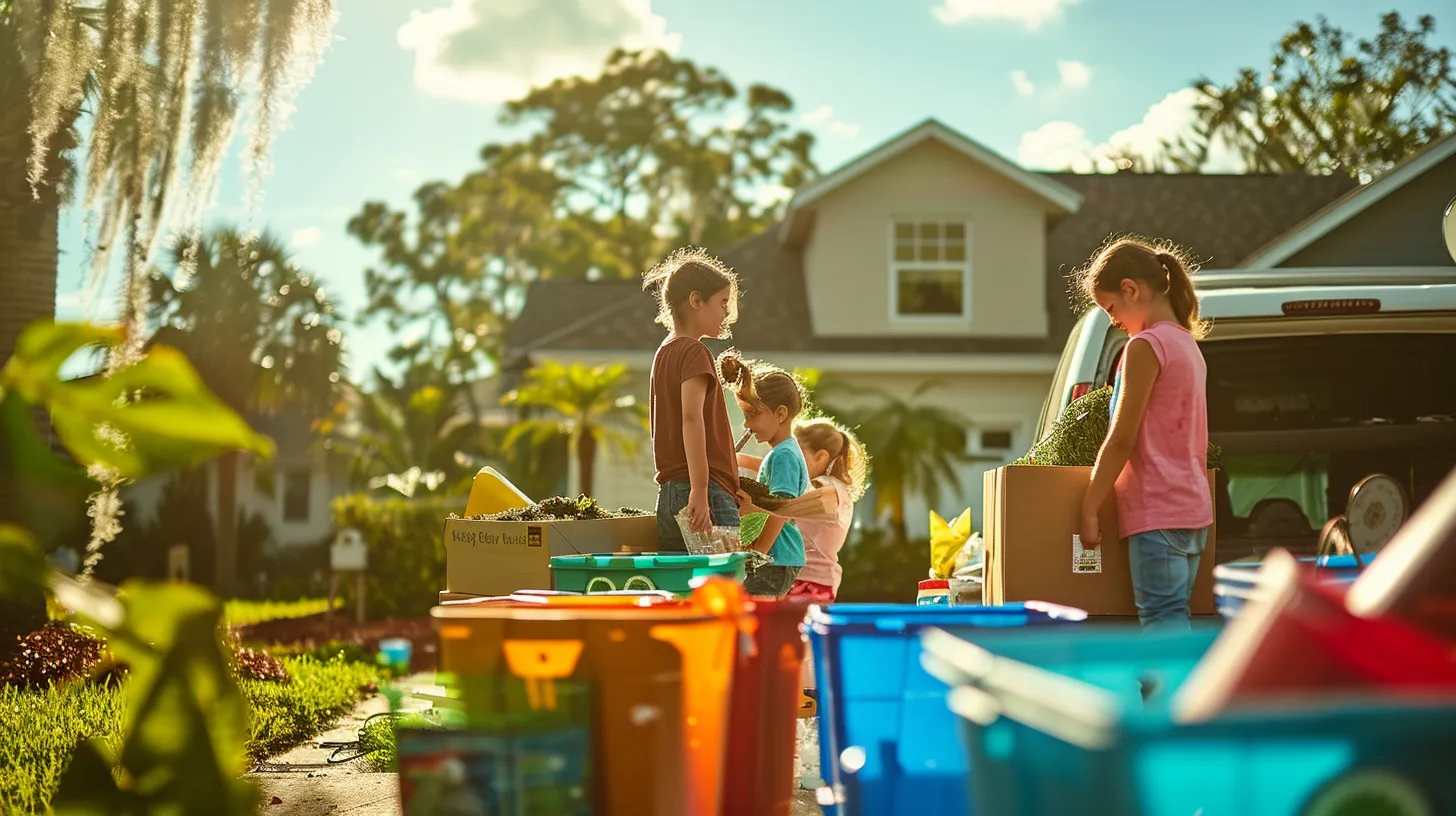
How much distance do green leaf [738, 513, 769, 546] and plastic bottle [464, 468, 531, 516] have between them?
3.08 ft

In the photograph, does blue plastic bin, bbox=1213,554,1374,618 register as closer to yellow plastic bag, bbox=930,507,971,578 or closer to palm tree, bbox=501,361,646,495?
yellow plastic bag, bbox=930,507,971,578

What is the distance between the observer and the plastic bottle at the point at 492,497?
5.89 metres

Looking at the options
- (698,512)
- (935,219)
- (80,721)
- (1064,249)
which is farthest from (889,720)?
(1064,249)

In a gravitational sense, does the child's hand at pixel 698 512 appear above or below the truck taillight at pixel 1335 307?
below

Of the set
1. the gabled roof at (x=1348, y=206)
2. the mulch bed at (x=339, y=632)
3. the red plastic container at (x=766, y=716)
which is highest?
the gabled roof at (x=1348, y=206)

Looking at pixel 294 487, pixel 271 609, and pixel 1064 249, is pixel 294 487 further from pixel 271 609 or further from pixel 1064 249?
pixel 1064 249

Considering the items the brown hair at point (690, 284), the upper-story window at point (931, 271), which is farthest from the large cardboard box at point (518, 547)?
the upper-story window at point (931, 271)

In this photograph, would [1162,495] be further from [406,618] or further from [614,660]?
[406,618]

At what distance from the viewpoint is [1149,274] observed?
182 inches

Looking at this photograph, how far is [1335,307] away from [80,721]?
5610 mm

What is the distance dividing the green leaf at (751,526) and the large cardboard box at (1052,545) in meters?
1.24

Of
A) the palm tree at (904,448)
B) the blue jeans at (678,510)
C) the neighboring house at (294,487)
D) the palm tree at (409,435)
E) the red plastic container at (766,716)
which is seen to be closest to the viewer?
the red plastic container at (766,716)

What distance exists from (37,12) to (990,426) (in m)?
14.4

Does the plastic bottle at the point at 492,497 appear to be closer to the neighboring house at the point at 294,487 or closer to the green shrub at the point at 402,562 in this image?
the green shrub at the point at 402,562
